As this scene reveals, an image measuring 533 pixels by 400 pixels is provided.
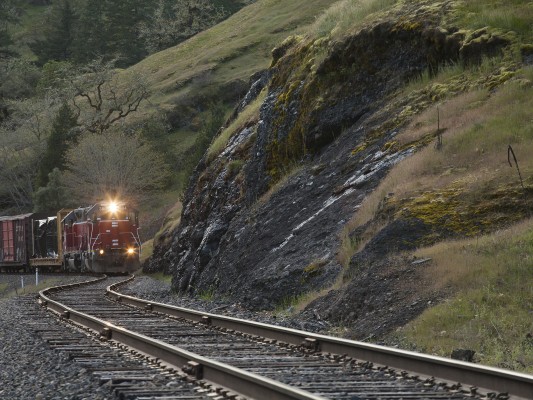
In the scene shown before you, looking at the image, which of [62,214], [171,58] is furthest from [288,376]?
[171,58]

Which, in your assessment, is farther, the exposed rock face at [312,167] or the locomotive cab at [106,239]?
the locomotive cab at [106,239]

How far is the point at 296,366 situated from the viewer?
9.66 m

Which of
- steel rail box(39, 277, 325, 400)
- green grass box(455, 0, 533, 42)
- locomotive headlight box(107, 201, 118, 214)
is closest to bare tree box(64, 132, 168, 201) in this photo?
locomotive headlight box(107, 201, 118, 214)

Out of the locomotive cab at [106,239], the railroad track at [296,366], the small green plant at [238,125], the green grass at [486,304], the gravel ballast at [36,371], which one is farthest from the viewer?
the locomotive cab at [106,239]

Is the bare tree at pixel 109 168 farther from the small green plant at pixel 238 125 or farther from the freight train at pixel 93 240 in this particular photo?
the small green plant at pixel 238 125

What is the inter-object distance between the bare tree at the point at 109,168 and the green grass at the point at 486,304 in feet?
193

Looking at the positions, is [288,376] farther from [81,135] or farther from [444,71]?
[81,135]

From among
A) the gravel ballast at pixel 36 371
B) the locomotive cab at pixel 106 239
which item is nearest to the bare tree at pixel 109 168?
the locomotive cab at pixel 106 239

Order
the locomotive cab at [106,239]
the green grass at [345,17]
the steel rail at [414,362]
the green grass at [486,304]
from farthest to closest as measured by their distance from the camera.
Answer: the locomotive cab at [106,239] < the green grass at [345,17] < the green grass at [486,304] < the steel rail at [414,362]

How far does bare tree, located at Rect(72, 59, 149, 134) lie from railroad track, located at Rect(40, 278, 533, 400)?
2794 inches

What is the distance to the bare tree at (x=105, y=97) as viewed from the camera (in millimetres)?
86062

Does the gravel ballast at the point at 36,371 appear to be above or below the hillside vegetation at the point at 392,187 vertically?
below

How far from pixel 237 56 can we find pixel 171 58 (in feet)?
48.9

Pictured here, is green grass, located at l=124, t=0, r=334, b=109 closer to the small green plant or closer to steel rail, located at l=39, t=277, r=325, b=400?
the small green plant
